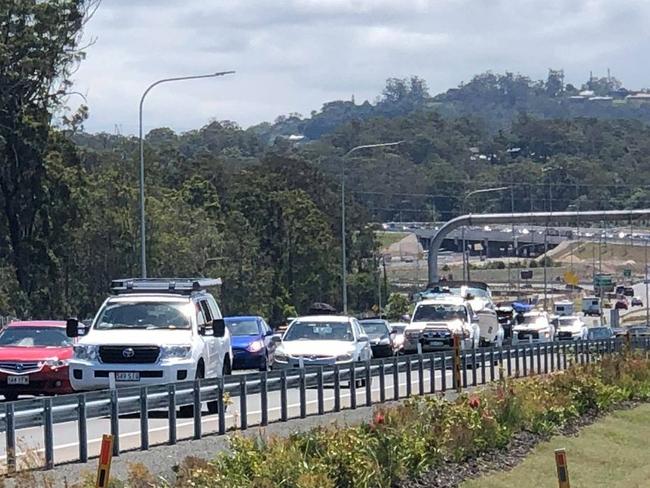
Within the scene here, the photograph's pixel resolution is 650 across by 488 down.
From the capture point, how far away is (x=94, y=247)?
250 feet

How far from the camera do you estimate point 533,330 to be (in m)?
65.2

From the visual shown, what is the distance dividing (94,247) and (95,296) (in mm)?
2717

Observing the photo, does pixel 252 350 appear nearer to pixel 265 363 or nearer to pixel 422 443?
pixel 265 363

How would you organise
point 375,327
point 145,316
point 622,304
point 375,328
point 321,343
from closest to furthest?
1. point 145,316
2. point 321,343
3. point 375,328
4. point 375,327
5. point 622,304

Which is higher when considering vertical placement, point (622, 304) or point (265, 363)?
point (265, 363)

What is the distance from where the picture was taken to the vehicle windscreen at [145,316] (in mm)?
23656

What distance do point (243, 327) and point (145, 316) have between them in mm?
15292

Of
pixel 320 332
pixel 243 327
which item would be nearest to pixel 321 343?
pixel 320 332

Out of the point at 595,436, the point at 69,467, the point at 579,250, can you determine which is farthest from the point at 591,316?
the point at 69,467

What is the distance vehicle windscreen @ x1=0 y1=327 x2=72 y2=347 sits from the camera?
2805 cm

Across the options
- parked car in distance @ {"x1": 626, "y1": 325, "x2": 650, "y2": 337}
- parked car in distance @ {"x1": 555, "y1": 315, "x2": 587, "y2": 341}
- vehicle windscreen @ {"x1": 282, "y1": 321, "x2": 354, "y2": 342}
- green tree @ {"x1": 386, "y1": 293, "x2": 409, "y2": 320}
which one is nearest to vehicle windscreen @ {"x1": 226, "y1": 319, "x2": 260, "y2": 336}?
vehicle windscreen @ {"x1": 282, "y1": 321, "x2": 354, "y2": 342}

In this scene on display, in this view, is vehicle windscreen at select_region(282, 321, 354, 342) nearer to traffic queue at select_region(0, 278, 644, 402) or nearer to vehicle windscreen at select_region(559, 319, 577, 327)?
traffic queue at select_region(0, 278, 644, 402)

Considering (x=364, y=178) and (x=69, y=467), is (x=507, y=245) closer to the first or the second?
(x=364, y=178)

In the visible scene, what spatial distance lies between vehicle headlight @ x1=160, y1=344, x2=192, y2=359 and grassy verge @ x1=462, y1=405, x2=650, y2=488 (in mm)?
5663
